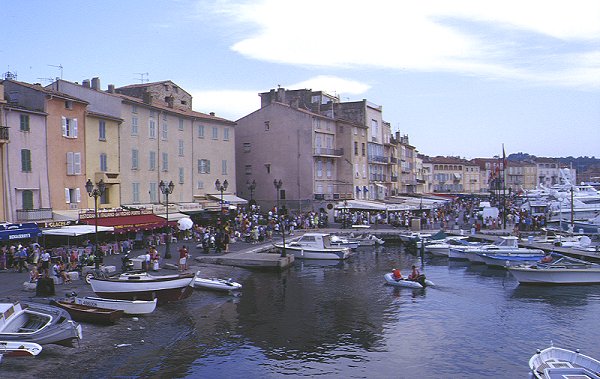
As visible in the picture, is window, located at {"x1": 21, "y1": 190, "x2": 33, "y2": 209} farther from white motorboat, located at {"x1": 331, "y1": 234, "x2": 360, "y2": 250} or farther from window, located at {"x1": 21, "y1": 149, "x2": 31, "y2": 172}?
white motorboat, located at {"x1": 331, "y1": 234, "x2": 360, "y2": 250}

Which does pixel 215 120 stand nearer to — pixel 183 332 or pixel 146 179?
pixel 146 179

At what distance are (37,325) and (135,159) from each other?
34.6 meters

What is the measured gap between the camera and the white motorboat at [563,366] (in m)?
17.2

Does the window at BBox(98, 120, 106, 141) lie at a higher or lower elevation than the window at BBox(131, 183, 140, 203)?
higher

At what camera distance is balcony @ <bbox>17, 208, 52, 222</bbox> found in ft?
133

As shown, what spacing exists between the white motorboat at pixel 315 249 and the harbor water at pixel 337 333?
10952 millimetres

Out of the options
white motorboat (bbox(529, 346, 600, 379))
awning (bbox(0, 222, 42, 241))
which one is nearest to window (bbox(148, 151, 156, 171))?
awning (bbox(0, 222, 42, 241))

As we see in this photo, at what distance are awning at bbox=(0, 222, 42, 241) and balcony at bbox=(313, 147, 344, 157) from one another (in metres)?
41.6

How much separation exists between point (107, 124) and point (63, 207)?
29.8 ft

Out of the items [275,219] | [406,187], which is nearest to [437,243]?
[275,219]

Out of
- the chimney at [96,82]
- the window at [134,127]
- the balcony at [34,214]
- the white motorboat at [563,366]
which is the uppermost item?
the chimney at [96,82]

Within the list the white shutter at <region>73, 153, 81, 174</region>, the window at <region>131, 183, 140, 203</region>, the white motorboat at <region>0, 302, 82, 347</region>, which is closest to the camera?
the white motorboat at <region>0, 302, 82, 347</region>

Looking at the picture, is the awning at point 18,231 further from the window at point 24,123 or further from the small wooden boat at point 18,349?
the small wooden boat at point 18,349

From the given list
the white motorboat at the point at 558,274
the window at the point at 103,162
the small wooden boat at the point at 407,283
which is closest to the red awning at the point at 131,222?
the window at the point at 103,162
